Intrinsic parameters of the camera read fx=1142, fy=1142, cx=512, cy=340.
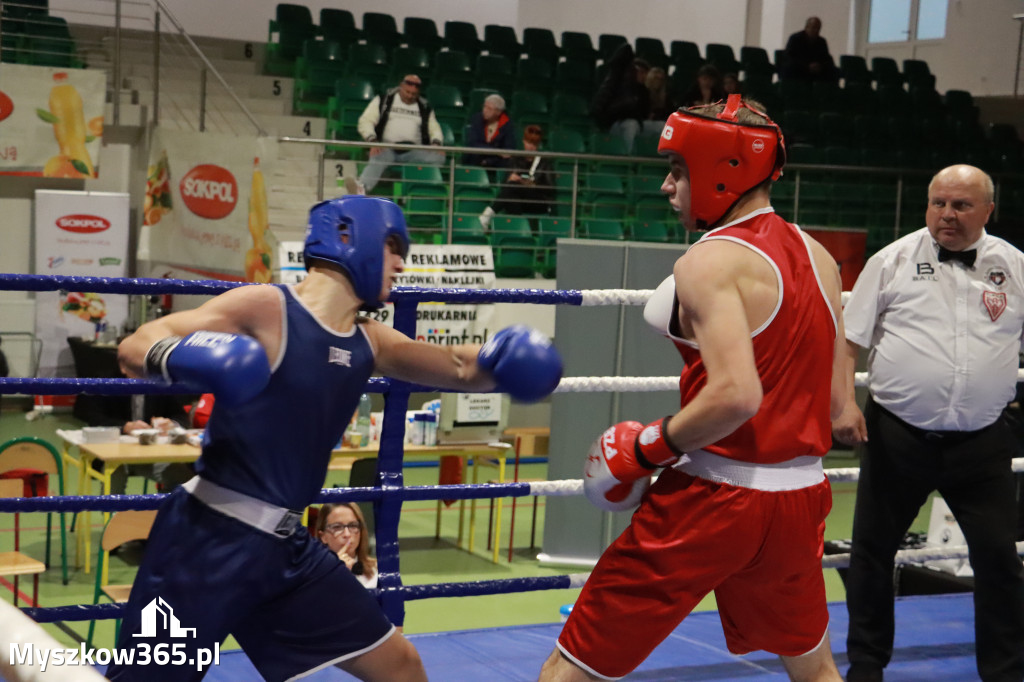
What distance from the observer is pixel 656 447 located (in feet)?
6.93

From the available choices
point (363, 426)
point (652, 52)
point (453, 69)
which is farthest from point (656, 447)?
point (652, 52)

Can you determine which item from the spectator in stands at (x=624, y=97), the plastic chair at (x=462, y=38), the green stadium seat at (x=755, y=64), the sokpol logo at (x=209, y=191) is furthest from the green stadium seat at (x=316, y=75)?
the green stadium seat at (x=755, y=64)

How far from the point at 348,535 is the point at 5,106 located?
243 inches

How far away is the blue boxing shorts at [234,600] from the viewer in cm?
194

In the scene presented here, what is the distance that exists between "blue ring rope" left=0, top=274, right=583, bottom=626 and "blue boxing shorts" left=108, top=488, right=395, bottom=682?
0.50 metres

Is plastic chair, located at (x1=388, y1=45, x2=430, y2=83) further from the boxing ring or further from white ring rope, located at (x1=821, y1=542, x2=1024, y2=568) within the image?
white ring rope, located at (x1=821, y1=542, x2=1024, y2=568)

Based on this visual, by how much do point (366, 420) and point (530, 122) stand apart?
17.1 feet

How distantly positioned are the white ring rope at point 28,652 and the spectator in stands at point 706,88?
971 centimetres

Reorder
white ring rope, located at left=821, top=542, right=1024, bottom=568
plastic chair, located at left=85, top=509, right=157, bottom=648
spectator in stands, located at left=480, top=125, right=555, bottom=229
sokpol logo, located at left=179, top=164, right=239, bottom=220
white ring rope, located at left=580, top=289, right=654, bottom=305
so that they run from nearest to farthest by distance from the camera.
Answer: white ring rope, located at left=580, top=289, right=654, bottom=305 < white ring rope, located at left=821, top=542, right=1024, bottom=568 < plastic chair, located at left=85, top=509, right=157, bottom=648 < sokpol logo, located at left=179, top=164, right=239, bottom=220 < spectator in stands, located at left=480, top=125, right=555, bottom=229

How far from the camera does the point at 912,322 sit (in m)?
3.09

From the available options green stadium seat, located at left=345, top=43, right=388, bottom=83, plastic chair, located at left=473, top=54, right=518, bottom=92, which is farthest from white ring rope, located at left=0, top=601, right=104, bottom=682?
plastic chair, located at left=473, top=54, right=518, bottom=92

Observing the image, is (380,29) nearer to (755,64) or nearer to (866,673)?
(755,64)

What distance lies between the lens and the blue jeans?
29.4ft

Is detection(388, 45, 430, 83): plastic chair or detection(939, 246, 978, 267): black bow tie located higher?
detection(388, 45, 430, 83): plastic chair
